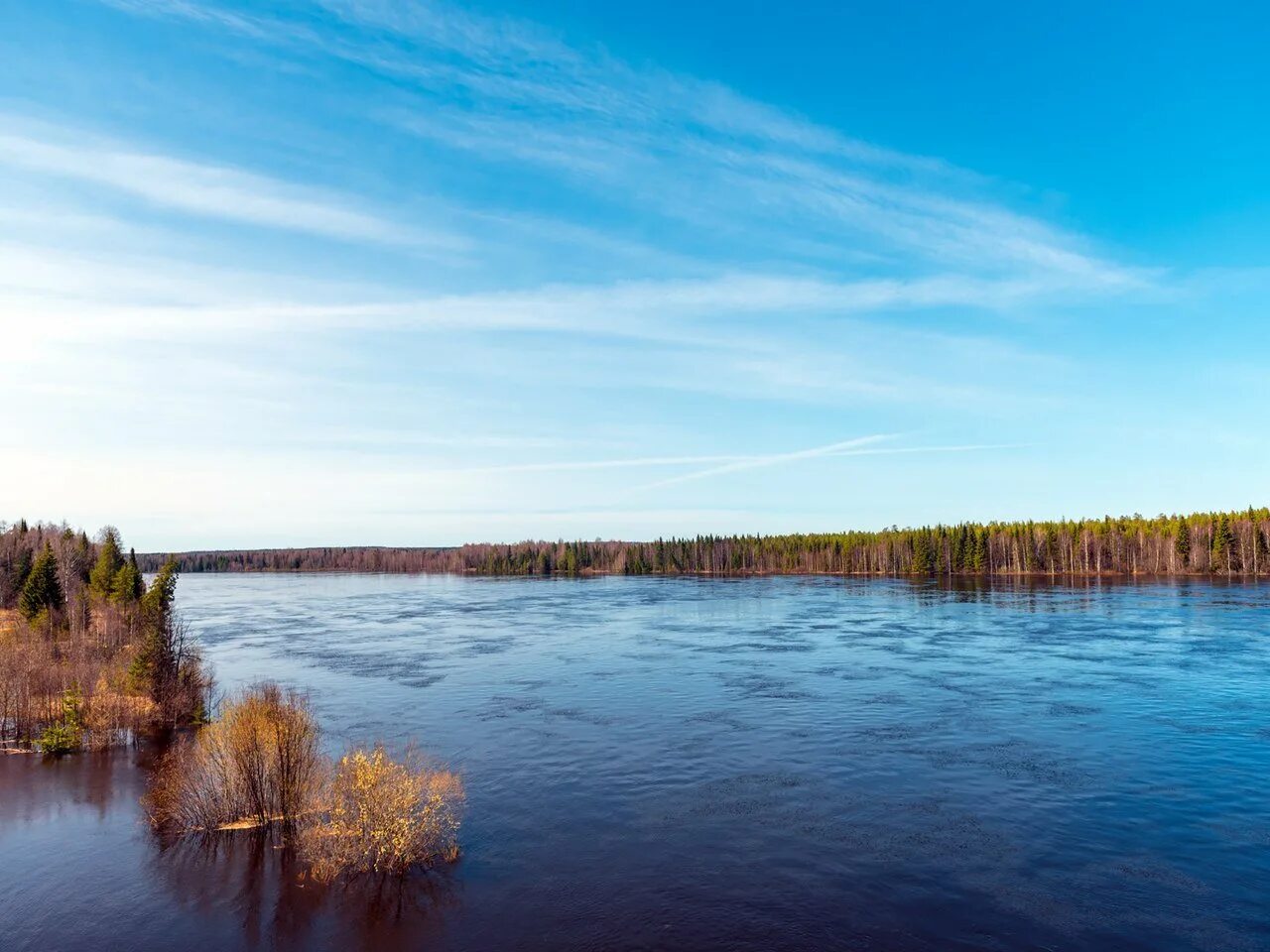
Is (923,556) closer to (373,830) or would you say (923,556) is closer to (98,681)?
(98,681)

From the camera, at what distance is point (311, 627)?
88.4 meters

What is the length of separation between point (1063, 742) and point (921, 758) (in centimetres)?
724

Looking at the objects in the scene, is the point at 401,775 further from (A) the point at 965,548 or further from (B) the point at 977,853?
(A) the point at 965,548

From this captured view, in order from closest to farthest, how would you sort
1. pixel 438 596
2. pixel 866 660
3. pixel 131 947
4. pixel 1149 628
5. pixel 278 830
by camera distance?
pixel 131 947 < pixel 278 830 < pixel 866 660 < pixel 1149 628 < pixel 438 596

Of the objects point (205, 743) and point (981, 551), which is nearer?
point (205, 743)

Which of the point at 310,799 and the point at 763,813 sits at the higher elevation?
the point at 310,799

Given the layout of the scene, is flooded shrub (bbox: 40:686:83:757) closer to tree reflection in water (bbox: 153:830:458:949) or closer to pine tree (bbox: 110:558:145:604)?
tree reflection in water (bbox: 153:830:458:949)

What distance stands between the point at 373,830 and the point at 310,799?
15.0 feet

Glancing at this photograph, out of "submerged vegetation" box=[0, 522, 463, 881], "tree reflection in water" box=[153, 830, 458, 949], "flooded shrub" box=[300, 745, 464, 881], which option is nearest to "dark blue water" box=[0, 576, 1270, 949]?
"tree reflection in water" box=[153, 830, 458, 949]

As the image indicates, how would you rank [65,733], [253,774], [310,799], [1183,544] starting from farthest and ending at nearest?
[1183,544] → [65,733] → [253,774] → [310,799]

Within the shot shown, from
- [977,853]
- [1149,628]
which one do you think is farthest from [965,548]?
[977,853]

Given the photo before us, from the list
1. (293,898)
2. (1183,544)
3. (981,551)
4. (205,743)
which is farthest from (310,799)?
(1183,544)

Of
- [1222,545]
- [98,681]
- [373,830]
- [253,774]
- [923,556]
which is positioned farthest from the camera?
[923,556]

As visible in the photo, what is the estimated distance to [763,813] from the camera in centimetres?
2703
